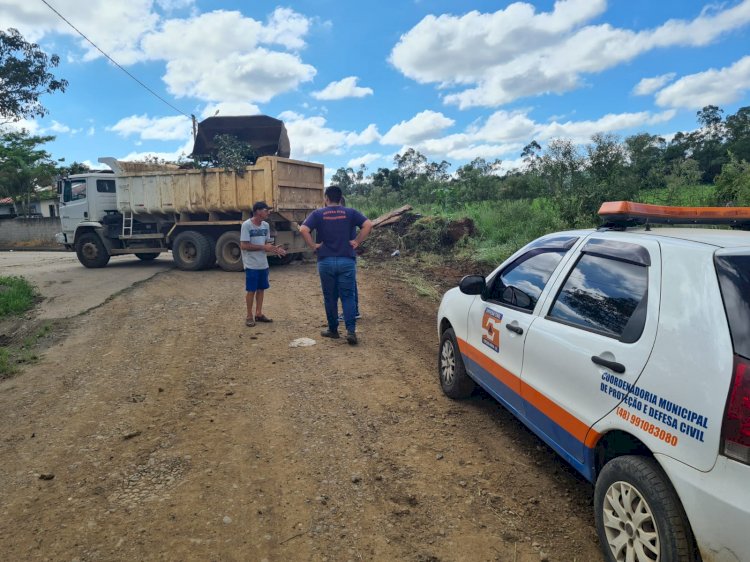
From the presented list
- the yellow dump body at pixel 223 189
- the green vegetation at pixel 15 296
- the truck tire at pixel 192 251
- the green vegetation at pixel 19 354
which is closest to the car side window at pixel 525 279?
the green vegetation at pixel 19 354

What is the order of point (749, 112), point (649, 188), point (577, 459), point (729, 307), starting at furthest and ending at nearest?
point (749, 112), point (649, 188), point (577, 459), point (729, 307)

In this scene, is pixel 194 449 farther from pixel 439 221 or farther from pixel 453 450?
pixel 439 221

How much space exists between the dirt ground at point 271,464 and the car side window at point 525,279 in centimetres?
104

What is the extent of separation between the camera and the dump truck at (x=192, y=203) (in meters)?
11.5

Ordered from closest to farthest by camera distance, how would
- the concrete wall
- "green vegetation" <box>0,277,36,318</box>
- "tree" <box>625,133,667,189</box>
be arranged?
"green vegetation" <box>0,277,36,318</box>
"tree" <box>625,133,667,189</box>
the concrete wall

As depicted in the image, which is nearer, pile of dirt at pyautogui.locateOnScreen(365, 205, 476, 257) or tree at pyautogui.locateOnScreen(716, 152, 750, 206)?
tree at pyautogui.locateOnScreen(716, 152, 750, 206)

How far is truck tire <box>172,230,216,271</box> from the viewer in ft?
40.1

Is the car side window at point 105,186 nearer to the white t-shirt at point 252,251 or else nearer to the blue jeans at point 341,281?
the white t-shirt at point 252,251

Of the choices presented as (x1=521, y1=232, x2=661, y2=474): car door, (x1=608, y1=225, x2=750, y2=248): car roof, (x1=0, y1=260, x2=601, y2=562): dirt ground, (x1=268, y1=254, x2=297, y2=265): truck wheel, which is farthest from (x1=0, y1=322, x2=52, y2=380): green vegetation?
(x1=268, y1=254, x2=297, y2=265): truck wheel

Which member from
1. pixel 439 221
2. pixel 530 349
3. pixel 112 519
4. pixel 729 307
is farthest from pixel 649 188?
pixel 112 519

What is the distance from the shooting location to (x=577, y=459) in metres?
2.47

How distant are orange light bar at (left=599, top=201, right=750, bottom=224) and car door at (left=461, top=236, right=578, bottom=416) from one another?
0.38m

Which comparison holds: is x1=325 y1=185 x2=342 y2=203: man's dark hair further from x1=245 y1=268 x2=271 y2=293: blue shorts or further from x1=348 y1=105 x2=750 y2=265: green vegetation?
x1=348 y1=105 x2=750 y2=265: green vegetation

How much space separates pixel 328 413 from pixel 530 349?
1.85 m
